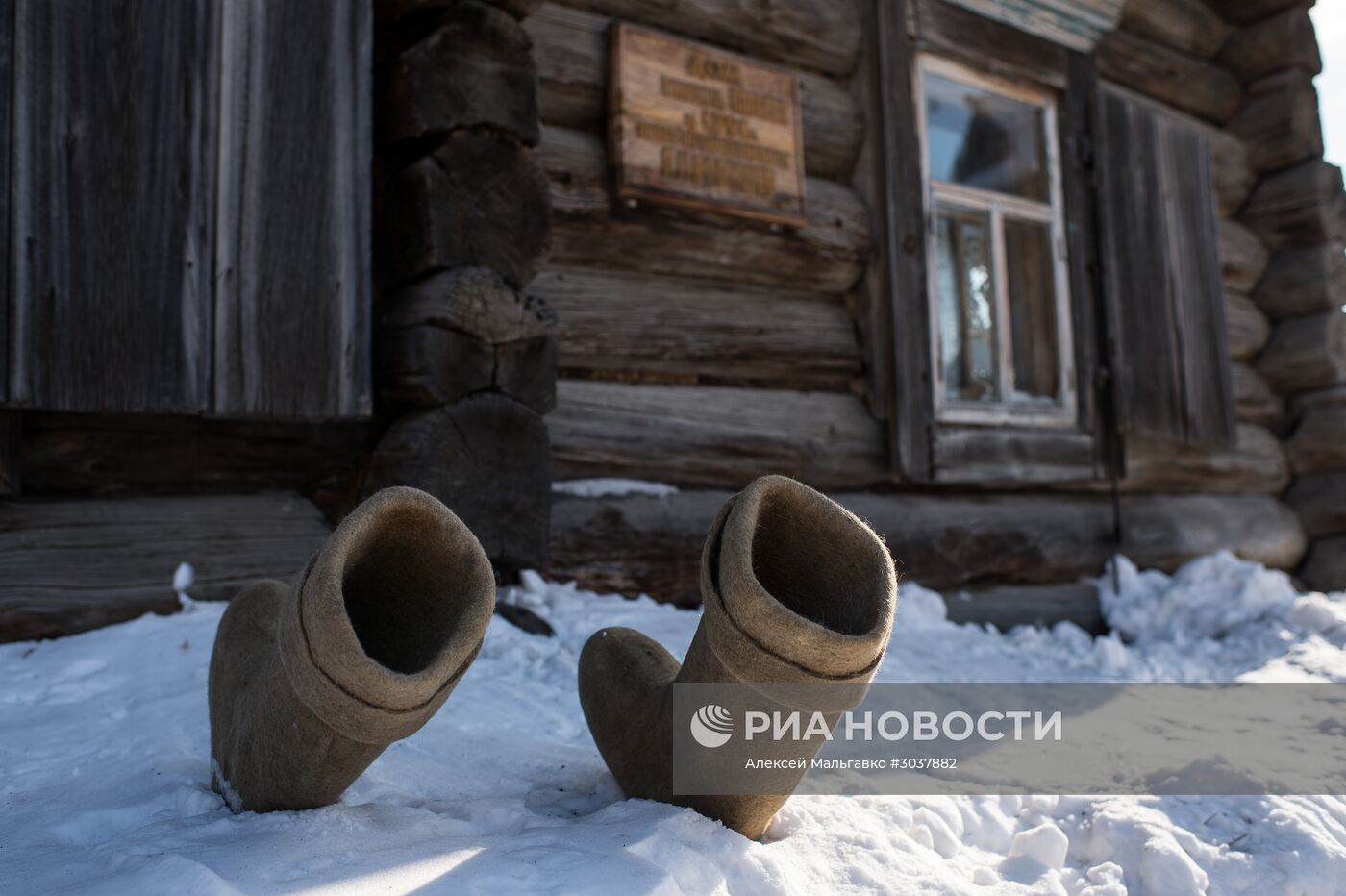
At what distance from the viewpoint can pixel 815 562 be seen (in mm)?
1426

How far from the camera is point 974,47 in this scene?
14.3 ft

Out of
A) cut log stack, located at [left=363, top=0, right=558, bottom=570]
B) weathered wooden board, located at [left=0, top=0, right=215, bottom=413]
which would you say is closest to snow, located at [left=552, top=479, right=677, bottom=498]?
cut log stack, located at [left=363, top=0, right=558, bottom=570]

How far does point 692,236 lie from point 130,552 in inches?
80.9

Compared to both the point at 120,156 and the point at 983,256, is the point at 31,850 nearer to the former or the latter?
the point at 120,156

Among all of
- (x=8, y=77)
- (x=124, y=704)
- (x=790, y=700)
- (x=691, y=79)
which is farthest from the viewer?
(x=691, y=79)

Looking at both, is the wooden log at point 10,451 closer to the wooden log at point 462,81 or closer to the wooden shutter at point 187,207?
the wooden shutter at point 187,207

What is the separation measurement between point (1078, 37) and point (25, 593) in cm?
483

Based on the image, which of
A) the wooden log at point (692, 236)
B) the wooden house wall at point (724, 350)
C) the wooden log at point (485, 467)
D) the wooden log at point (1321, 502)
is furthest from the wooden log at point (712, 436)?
the wooden log at point (1321, 502)

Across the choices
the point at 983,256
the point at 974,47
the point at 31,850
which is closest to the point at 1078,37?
the point at 974,47

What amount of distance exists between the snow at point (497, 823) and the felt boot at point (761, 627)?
2.9 inches

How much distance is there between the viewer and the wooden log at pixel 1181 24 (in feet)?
17.0

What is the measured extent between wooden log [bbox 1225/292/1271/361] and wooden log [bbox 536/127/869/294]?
2.79 meters

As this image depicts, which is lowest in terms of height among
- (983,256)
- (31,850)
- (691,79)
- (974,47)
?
(31,850)

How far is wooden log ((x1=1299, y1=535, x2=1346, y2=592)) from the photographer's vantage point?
17.5 ft
